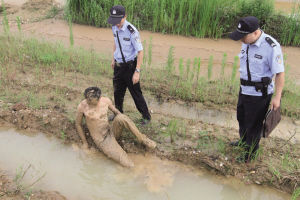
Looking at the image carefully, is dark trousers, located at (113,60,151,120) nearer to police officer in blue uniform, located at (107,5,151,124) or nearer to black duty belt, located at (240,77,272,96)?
police officer in blue uniform, located at (107,5,151,124)

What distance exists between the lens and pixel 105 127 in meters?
3.71

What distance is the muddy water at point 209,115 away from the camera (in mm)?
4371

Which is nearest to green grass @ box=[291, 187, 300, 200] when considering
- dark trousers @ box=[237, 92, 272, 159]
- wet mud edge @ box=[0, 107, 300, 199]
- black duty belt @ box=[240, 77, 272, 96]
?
wet mud edge @ box=[0, 107, 300, 199]

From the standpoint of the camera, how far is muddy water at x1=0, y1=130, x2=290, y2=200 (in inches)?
134

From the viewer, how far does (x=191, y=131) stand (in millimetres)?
4172

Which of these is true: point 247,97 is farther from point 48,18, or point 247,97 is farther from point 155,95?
point 48,18

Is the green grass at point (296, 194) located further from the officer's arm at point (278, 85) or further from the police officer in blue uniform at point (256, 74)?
the officer's arm at point (278, 85)

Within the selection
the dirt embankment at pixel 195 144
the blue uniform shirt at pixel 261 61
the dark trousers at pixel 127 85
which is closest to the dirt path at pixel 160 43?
the dirt embankment at pixel 195 144

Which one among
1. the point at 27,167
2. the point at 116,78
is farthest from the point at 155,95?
the point at 27,167

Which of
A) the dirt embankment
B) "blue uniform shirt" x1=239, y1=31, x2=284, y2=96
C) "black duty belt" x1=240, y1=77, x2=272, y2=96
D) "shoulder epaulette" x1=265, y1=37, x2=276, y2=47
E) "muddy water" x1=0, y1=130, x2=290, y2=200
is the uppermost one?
"shoulder epaulette" x1=265, y1=37, x2=276, y2=47

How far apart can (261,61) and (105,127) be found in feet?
6.45

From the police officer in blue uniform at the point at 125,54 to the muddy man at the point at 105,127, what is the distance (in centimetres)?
42

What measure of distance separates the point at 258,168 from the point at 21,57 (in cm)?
481

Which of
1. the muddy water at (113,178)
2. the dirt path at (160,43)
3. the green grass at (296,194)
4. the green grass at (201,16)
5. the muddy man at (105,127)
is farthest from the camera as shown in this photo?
the green grass at (201,16)
